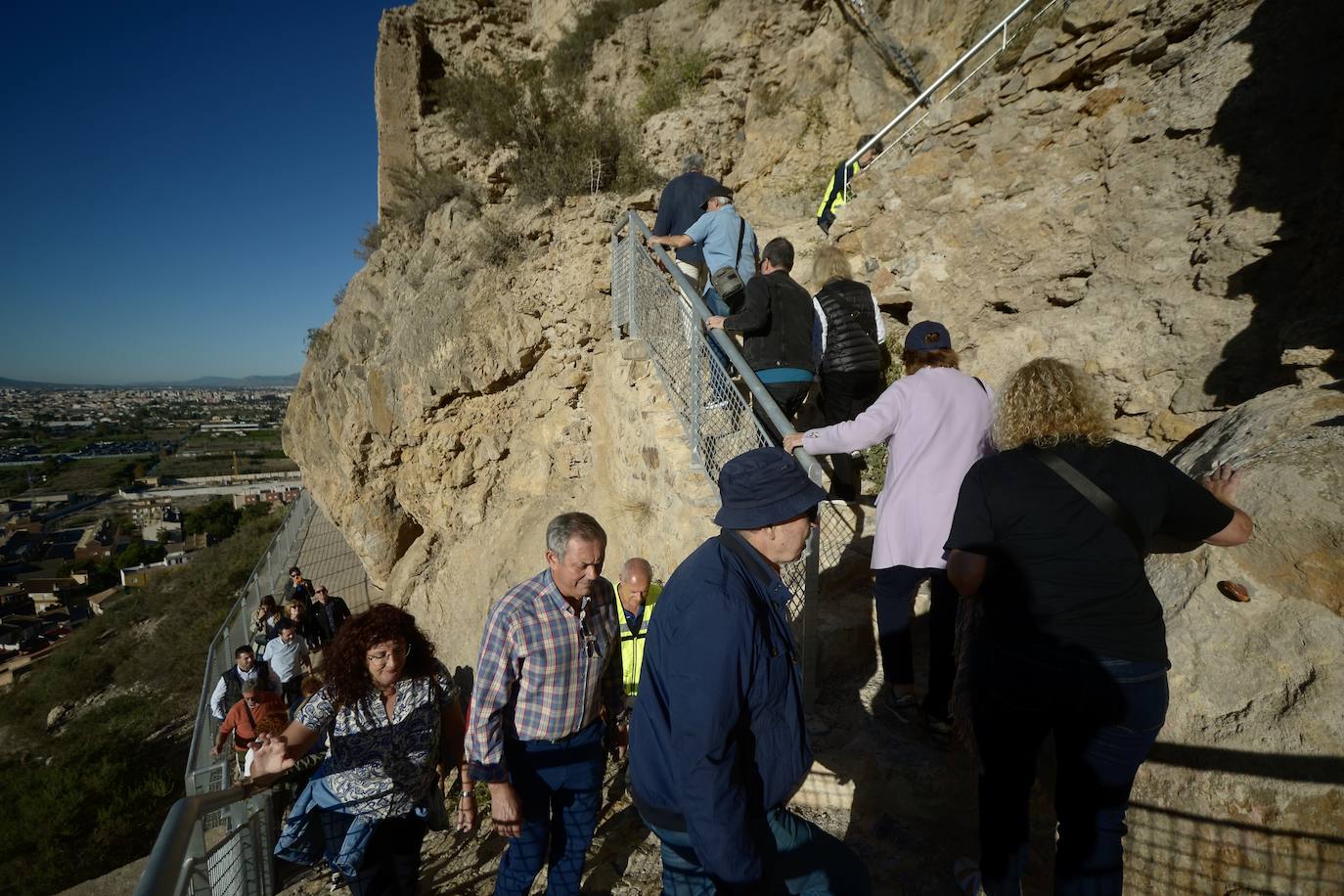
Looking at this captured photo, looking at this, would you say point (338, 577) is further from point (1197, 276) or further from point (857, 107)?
point (1197, 276)

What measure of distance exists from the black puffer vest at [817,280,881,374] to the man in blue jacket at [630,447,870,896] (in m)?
2.70

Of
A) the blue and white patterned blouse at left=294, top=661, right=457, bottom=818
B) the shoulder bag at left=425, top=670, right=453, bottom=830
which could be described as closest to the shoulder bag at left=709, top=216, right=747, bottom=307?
the shoulder bag at left=425, top=670, right=453, bottom=830

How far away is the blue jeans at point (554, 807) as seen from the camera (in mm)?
Result: 2320

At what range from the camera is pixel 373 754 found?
2.26 m

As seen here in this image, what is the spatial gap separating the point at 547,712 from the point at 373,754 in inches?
28.8

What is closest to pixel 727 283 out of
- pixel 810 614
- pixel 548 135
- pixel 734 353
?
pixel 734 353

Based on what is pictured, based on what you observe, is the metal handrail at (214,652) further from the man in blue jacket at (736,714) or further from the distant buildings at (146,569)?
the distant buildings at (146,569)

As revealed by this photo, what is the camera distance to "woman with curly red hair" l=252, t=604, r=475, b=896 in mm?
2230

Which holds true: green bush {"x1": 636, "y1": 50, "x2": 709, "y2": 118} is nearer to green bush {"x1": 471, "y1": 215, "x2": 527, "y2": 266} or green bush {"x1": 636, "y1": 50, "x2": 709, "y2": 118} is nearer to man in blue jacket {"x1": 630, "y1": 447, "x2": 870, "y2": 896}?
green bush {"x1": 471, "y1": 215, "x2": 527, "y2": 266}

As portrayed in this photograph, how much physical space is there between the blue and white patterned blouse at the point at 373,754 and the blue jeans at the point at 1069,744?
7.28 ft

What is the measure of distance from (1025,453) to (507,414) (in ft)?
20.0

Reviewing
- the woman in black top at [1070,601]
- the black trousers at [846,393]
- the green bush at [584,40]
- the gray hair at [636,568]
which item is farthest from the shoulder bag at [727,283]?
the green bush at [584,40]

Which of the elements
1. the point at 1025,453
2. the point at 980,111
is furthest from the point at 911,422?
the point at 980,111

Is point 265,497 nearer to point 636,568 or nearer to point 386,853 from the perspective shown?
point 636,568
